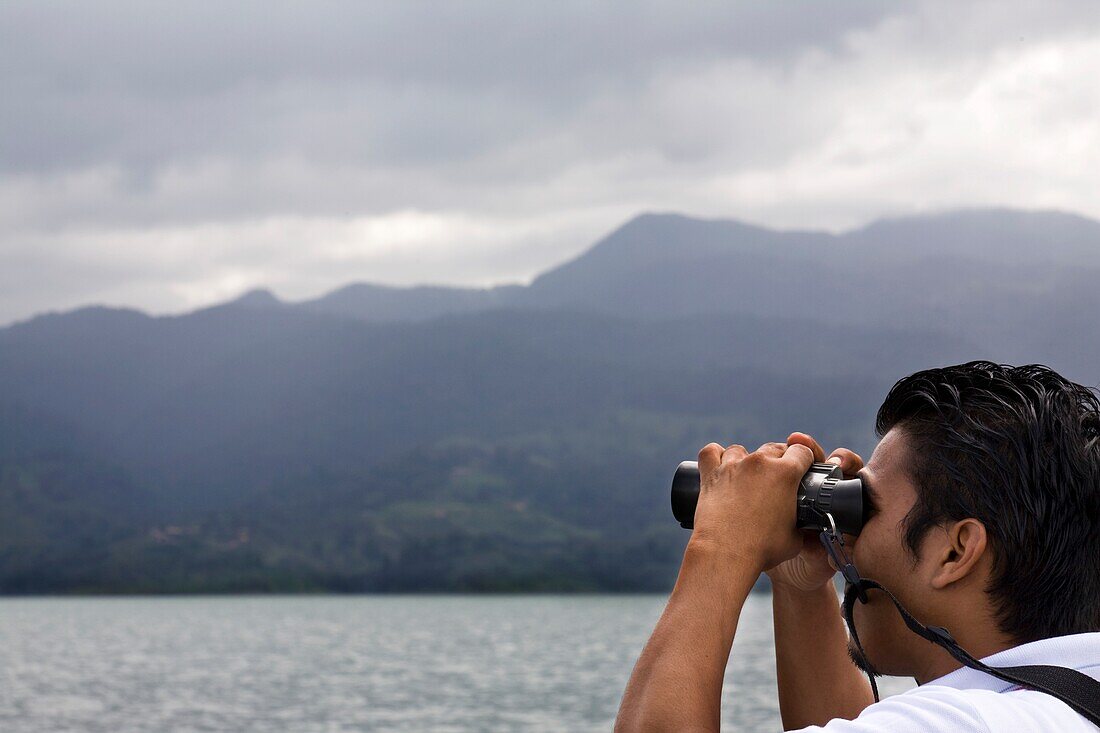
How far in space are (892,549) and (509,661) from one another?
98.2 m

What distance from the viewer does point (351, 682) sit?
81938 mm

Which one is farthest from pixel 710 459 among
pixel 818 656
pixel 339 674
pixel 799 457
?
pixel 339 674

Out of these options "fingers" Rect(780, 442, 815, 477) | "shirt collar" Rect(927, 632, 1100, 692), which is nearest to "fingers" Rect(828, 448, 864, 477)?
"fingers" Rect(780, 442, 815, 477)

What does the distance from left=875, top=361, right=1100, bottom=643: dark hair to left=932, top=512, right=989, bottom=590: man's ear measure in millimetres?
16

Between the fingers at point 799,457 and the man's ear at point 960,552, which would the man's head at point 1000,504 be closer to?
the man's ear at point 960,552

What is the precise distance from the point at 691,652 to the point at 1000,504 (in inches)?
20.5

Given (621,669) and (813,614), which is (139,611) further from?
(813,614)

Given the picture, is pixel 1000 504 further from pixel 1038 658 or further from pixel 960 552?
pixel 1038 658

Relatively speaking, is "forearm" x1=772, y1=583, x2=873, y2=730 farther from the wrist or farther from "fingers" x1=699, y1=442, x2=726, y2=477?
"fingers" x1=699, y1=442, x2=726, y2=477

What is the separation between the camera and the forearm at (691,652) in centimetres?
182

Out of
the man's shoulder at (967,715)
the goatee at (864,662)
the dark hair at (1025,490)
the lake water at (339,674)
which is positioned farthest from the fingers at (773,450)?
the lake water at (339,674)

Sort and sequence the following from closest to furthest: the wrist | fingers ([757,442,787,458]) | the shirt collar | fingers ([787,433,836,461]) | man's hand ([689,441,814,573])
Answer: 1. the shirt collar
2. man's hand ([689,441,814,573])
3. fingers ([757,442,787,458])
4. fingers ([787,433,836,461])
5. the wrist

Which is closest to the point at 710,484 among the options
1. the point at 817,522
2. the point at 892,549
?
the point at 817,522

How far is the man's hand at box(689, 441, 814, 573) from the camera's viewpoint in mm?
1973
